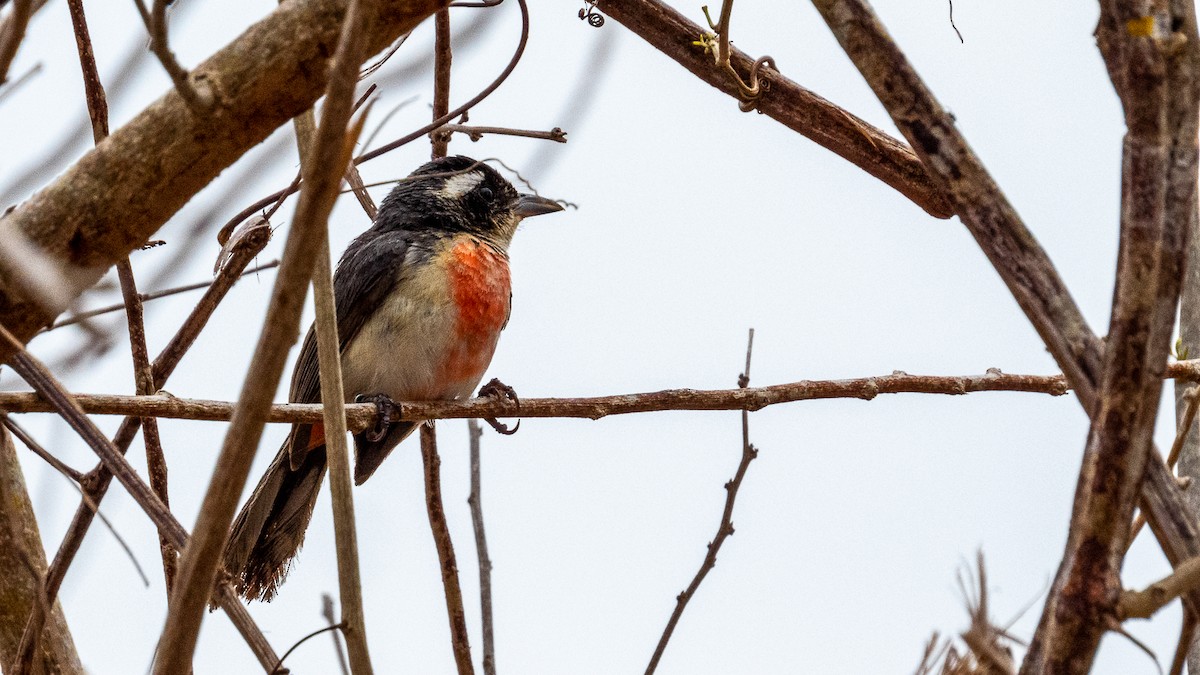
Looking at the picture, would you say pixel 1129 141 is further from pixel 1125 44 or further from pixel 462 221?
pixel 462 221

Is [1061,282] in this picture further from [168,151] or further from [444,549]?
[444,549]

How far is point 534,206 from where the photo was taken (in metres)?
5.55

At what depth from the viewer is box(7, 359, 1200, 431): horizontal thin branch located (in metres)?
2.63

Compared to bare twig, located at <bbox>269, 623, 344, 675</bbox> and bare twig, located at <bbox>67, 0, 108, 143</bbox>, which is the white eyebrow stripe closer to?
bare twig, located at <bbox>67, 0, 108, 143</bbox>

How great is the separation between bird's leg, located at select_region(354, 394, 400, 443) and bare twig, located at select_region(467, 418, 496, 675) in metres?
0.26

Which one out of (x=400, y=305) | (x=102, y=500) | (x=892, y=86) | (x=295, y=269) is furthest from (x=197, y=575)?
(x=400, y=305)

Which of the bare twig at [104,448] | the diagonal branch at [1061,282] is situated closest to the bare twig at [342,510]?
the bare twig at [104,448]

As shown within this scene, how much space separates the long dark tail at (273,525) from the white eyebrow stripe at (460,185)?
57.4 inches

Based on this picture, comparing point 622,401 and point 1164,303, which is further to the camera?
point 622,401

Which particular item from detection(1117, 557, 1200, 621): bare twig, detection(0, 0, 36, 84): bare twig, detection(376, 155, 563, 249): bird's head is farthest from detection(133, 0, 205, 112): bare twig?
detection(376, 155, 563, 249): bird's head

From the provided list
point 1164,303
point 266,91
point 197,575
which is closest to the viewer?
point 1164,303

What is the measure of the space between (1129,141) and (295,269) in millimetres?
926

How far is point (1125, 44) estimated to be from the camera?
127 centimetres

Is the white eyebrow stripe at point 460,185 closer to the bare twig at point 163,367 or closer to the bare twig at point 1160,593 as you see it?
the bare twig at point 163,367
